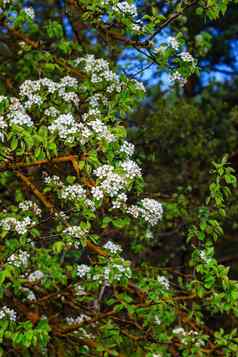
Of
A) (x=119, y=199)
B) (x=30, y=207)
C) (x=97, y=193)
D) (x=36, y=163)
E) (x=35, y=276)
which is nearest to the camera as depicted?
(x=97, y=193)

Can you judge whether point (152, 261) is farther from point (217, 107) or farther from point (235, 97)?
point (235, 97)

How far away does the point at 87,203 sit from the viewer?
2.79 meters

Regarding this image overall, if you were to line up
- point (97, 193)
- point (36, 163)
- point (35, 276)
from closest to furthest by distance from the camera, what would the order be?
point (97, 193)
point (36, 163)
point (35, 276)

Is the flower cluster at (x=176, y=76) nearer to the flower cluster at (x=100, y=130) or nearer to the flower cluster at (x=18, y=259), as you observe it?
the flower cluster at (x=100, y=130)

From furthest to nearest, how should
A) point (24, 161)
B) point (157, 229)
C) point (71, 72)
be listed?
point (157, 229) → point (71, 72) → point (24, 161)

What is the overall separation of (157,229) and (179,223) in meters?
0.79

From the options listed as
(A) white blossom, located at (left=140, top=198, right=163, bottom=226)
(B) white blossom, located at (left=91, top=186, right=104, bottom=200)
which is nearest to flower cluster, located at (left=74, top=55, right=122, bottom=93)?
(A) white blossom, located at (left=140, top=198, right=163, bottom=226)

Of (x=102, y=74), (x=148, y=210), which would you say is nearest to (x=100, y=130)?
(x=148, y=210)

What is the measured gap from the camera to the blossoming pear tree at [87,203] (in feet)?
9.20

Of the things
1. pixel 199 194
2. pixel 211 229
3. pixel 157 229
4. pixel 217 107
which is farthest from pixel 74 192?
pixel 217 107

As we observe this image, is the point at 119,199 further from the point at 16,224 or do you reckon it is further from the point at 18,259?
the point at 18,259

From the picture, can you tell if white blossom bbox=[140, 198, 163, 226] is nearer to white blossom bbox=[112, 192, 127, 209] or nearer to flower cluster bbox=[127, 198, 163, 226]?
flower cluster bbox=[127, 198, 163, 226]

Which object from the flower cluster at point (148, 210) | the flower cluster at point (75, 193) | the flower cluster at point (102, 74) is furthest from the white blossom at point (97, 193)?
the flower cluster at point (102, 74)

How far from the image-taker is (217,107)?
7.23 meters
